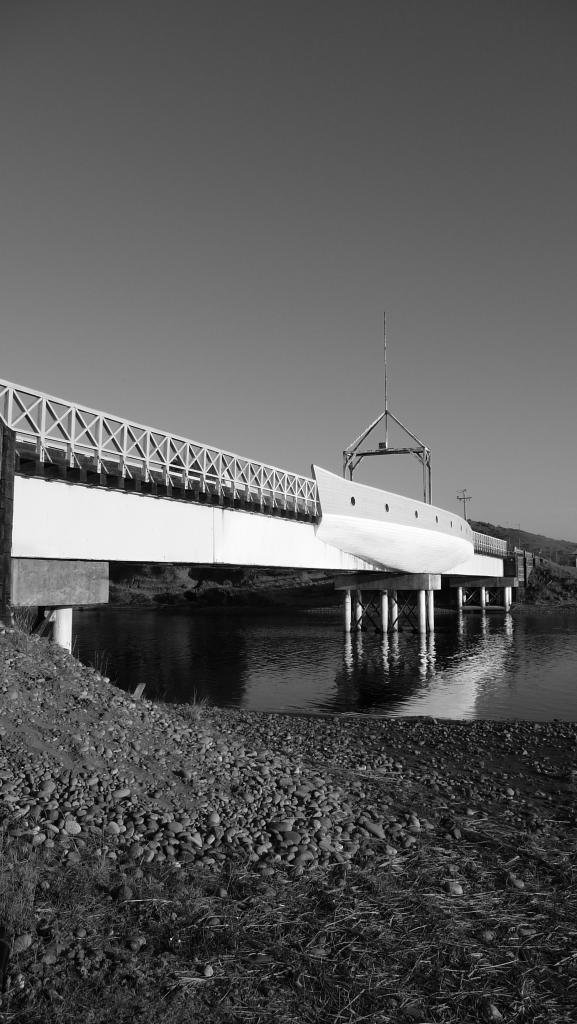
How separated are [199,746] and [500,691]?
21.9 m

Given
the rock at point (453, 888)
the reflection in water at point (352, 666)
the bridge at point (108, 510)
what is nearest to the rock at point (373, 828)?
the rock at point (453, 888)

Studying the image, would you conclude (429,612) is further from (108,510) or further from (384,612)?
(108,510)

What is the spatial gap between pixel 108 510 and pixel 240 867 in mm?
16007

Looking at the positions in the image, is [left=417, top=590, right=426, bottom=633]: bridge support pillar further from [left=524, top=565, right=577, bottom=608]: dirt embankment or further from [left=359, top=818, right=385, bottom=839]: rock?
[left=359, top=818, right=385, bottom=839]: rock

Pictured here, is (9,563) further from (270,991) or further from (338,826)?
(270,991)

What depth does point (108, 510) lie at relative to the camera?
861 inches

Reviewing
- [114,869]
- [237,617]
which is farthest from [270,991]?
[237,617]

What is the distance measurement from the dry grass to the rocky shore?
0.02m

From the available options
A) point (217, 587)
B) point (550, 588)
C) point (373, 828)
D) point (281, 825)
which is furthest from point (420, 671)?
point (550, 588)

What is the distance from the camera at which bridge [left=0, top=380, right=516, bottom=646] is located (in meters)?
18.6

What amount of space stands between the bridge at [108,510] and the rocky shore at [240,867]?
240 inches

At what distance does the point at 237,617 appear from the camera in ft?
271

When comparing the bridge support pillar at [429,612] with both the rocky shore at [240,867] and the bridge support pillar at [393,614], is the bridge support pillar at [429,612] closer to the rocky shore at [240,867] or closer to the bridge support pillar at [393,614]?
the bridge support pillar at [393,614]

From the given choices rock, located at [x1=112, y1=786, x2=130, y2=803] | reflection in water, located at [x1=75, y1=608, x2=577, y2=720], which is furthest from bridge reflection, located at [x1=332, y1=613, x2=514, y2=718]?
rock, located at [x1=112, y1=786, x2=130, y2=803]
